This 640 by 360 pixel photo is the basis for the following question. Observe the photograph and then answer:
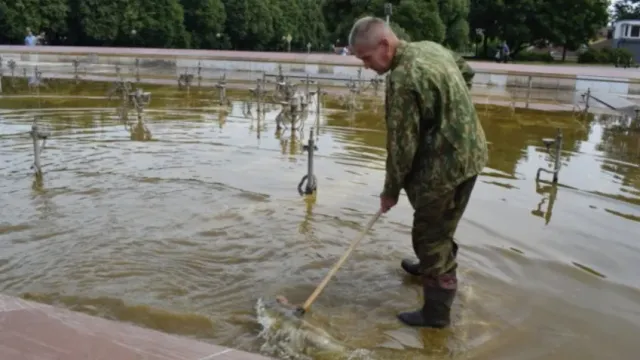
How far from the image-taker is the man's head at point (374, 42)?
3.49 meters

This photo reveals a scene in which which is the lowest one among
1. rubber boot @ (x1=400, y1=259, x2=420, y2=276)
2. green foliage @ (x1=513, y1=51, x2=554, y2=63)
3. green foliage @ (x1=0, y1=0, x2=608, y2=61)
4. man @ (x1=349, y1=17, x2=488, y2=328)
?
rubber boot @ (x1=400, y1=259, x2=420, y2=276)

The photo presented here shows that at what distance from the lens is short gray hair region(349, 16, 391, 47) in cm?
348

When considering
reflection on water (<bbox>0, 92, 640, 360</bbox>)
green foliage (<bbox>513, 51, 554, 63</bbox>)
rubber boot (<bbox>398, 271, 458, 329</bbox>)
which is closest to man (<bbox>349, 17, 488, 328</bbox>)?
rubber boot (<bbox>398, 271, 458, 329</bbox>)

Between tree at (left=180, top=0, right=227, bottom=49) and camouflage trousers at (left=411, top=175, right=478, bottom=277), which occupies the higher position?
tree at (left=180, top=0, right=227, bottom=49)

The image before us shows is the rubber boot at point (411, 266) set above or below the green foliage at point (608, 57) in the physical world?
below

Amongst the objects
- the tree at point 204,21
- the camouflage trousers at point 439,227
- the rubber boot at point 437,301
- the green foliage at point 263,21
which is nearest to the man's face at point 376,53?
the camouflage trousers at point 439,227

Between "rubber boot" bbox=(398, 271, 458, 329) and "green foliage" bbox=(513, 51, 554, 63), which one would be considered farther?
"green foliage" bbox=(513, 51, 554, 63)

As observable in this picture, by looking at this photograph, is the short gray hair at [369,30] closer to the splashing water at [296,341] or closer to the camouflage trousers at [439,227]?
the camouflage trousers at [439,227]

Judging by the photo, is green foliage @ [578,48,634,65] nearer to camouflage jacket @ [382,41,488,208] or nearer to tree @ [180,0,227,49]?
tree @ [180,0,227,49]

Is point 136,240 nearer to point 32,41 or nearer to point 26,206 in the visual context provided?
point 26,206

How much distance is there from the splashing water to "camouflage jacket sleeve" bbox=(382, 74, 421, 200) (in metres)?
1.05

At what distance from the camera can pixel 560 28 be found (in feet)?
137

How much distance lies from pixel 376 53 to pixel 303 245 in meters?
2.24

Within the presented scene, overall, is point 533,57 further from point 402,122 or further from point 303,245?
point 402,122
